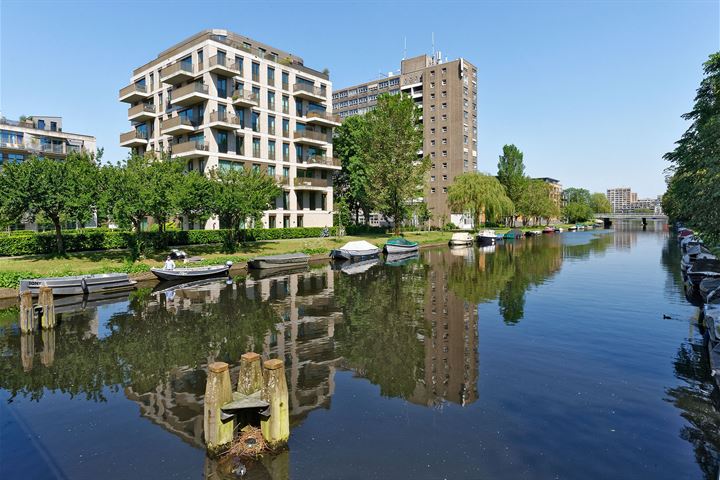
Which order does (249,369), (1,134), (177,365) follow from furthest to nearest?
(1,134) → (177,365) → (249,369)

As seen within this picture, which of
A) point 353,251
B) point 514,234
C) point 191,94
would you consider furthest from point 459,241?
point 191,94

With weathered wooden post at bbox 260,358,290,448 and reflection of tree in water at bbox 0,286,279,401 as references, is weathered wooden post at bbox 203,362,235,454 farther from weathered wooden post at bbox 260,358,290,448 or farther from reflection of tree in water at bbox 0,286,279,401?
reflection of tree in water at bbox 0,286,279,401

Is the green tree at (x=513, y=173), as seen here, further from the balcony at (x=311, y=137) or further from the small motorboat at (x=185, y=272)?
the small motorboat at (x=185, y=272)

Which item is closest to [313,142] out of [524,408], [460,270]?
[460,270]

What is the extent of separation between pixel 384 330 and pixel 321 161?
1893 inches

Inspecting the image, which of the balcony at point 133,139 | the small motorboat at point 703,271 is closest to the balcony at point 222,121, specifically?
the balcony at point 133,139

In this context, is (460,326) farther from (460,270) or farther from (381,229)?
(381,229)

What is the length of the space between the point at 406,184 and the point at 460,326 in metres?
44.3

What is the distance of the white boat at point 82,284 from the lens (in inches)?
914

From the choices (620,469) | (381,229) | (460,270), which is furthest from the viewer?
(381,229)

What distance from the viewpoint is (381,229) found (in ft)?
233

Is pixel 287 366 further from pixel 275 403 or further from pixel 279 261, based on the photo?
pixel 279 261

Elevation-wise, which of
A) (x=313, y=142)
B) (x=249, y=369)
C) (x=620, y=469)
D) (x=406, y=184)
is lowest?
(x=620, y=469)

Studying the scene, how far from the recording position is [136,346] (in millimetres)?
15734
